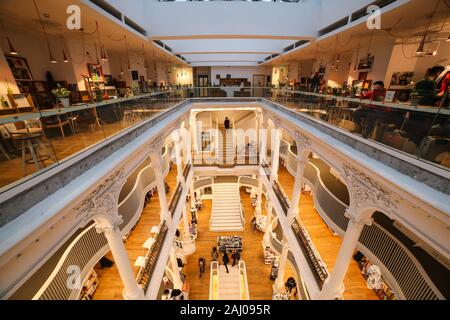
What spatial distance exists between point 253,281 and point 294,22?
11452mm

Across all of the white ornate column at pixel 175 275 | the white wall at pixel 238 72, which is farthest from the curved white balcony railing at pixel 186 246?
the white wall at pixel 238 72

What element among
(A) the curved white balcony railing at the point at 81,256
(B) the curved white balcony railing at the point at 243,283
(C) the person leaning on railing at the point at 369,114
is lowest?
(B) the curved white balcony railing at the point at 243,283

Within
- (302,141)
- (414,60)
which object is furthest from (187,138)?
(414,60)

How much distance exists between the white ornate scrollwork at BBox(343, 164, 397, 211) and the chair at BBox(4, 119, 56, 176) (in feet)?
16.1

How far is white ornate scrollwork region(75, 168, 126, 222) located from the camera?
317cm

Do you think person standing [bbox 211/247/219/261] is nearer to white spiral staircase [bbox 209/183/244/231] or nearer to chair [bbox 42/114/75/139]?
white spiral staircase [bbox 209/183/244/231]

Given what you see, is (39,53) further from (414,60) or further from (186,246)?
(414,60)

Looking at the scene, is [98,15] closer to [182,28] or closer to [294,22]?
[182,28]

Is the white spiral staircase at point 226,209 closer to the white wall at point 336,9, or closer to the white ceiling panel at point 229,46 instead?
the white ceiling panel at point 229,46

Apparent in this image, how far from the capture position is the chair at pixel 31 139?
2.46m

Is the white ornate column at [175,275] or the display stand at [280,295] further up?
the white ornate column at [175,275]

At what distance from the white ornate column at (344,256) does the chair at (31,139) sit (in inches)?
206
